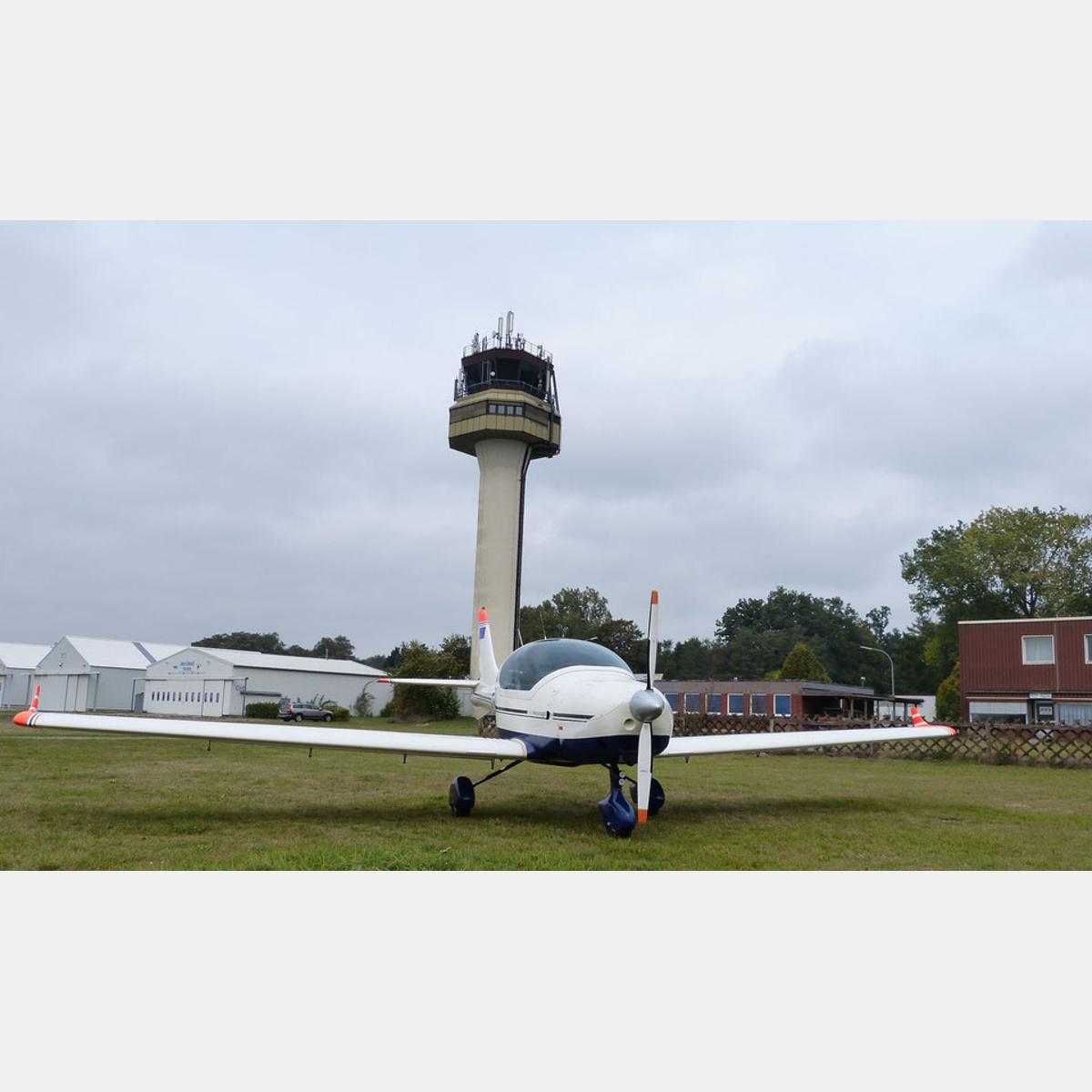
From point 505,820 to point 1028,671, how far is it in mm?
26863

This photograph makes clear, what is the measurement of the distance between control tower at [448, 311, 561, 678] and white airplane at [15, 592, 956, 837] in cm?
3031

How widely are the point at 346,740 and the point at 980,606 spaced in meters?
59.2

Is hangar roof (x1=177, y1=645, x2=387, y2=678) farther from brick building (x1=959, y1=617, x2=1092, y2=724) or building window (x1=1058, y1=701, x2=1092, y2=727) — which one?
building window (x1=1058, y1=701, x2=1092, y2=727)

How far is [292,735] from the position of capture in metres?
8.63

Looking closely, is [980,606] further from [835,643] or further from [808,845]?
[808,845]

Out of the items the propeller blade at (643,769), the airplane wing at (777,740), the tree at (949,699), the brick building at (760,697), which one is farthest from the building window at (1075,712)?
the propeller blade at (643,769)

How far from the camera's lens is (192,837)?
25.3ft

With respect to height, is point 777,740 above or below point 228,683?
below

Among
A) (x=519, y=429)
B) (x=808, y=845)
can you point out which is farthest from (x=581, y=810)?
(x=519, y=429)

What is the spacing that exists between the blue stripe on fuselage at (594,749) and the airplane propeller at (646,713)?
0.67 ft

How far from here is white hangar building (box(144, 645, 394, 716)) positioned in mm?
44375

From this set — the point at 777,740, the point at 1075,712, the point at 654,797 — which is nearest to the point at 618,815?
the point at 654,797

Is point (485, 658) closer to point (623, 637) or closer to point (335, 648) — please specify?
point (623, 637)

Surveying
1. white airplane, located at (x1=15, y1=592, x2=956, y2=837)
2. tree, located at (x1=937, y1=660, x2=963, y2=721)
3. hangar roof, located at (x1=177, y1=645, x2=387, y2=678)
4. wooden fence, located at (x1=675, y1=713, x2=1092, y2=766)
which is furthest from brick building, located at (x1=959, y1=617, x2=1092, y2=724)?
hangar roof, located at (x1=177, y1=645, x2=387, y2=678)
